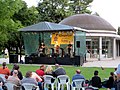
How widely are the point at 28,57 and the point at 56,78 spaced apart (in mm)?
15838

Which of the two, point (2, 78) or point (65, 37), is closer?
point (2, 78)

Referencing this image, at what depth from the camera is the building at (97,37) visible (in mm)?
37750

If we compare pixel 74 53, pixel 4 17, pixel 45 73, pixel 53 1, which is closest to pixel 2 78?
pixel 45 73

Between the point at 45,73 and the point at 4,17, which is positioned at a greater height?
the point at 4,17

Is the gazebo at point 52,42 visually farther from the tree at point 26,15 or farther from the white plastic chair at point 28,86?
the tree at point 26,15

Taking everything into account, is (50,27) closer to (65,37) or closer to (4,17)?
(65,37)

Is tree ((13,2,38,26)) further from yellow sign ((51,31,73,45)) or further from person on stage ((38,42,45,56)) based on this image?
yellow sign ((51,31,73,45))

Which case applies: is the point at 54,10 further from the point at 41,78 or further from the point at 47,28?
the point at 41,78

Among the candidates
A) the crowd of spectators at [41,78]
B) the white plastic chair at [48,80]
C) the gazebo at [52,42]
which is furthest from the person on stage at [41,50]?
the white plastic chair at [48,80]

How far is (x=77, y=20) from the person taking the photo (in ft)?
132

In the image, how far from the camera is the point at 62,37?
27922 mm

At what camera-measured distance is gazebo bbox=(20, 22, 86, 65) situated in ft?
86.6

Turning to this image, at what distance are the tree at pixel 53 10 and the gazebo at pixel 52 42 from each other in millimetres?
25416

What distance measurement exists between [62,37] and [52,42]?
3.62ft
